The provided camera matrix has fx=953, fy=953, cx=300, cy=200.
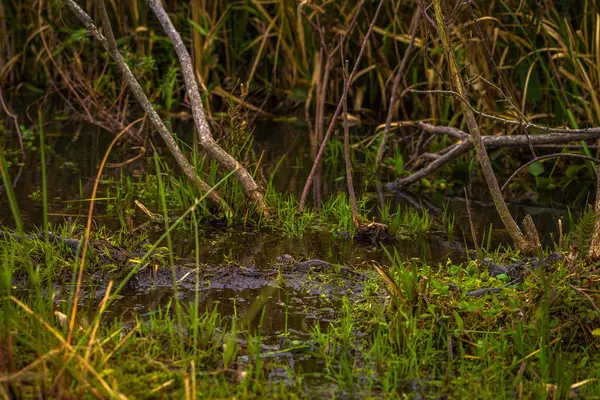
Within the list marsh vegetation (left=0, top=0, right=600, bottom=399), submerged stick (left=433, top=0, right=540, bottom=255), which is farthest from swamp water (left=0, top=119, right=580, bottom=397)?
submerged stick (left=433, top=0, right=540, bottom=255)

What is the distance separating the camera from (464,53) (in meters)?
7.34

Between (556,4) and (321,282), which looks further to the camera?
(556,4)

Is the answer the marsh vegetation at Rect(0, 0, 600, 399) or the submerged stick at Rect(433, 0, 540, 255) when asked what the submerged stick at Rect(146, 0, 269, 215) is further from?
the submerged stick at Rect(433, 0, 540, 255)

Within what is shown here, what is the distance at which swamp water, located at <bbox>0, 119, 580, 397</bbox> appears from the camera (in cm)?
346

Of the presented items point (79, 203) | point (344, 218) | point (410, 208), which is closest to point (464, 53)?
point (410, 208)

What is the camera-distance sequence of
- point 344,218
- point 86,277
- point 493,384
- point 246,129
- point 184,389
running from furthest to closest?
point 246,129
point 344,218
point 86,277
point 493,384
point 184,389

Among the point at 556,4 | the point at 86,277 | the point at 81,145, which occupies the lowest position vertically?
the point at 81,145

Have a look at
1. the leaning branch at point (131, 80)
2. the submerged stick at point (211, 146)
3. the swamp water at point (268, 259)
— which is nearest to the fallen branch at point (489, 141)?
the swamp water at point (268, 259)

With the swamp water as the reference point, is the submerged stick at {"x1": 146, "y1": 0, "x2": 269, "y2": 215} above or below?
above

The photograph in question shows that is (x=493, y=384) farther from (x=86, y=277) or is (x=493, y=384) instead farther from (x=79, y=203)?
(x=79, y=203)

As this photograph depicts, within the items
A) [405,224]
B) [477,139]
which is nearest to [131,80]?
[405,224]

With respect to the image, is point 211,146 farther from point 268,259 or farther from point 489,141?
point 489,141

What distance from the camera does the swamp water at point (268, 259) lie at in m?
3.46

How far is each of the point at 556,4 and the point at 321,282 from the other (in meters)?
4.18
